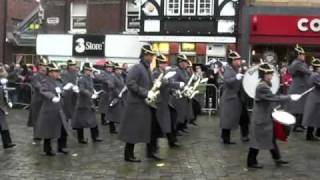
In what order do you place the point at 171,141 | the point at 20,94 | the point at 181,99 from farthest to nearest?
the point at 20,94 → the point at 181,99 → the point at 171,141

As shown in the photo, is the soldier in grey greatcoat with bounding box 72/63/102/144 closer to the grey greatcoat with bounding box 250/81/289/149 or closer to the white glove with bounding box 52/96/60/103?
the white glove with bounding box 52/96/60/103

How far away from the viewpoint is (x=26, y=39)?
3741 centimetres

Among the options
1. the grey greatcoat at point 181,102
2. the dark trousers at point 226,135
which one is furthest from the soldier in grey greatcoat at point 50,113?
the dark trousers at point 226,135

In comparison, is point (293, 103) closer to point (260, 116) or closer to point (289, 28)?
point (260, 116)

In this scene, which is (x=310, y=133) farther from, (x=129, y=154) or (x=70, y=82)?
(x=70, y=82)

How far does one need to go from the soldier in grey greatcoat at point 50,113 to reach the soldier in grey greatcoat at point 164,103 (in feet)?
5.79

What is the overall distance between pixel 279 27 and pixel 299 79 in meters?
12.7

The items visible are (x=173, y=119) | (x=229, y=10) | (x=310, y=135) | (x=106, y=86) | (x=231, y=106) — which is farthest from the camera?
(x=229, y=10)

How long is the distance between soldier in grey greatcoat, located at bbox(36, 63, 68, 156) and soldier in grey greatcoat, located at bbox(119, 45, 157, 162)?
143 centimetres

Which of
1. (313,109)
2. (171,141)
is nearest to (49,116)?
(171,141)

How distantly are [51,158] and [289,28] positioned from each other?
17.7 meters

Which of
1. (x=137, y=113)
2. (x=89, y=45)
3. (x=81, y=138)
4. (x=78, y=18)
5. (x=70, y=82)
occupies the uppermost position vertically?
(x=78, y=18)

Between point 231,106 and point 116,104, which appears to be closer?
point 231,106

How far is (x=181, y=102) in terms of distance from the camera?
1448 centimetres
